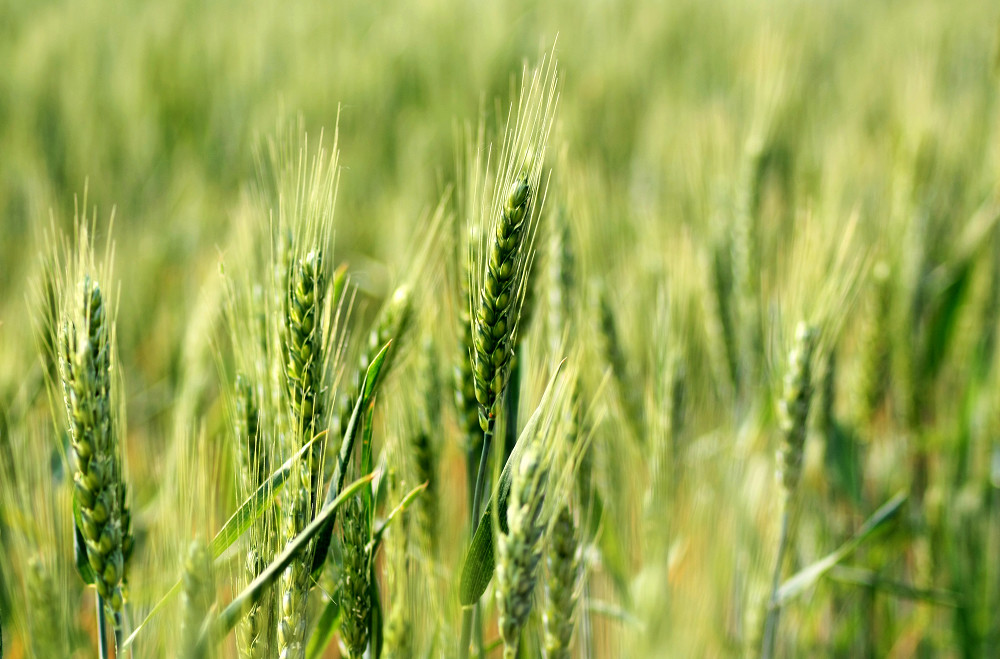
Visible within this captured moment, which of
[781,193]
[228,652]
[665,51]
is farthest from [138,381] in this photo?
[665,51]

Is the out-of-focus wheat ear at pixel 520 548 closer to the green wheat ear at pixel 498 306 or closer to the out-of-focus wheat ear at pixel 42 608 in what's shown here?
the green wheat ear at pixel 498 306

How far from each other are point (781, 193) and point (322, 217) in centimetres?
150

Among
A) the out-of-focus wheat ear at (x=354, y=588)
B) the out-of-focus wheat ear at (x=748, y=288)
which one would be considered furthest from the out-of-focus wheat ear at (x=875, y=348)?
the out-of-focus wheat ear at (x=354, y=588)

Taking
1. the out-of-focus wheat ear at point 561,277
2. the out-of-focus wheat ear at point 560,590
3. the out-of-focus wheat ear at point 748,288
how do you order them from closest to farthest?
the out-of-focus wheat ear at point 560,590 → the out-of-focus wheat ear at point 561,277 → the out-of-focus wheat ear at point 748,288

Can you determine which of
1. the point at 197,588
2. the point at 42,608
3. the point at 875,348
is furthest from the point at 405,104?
the point at 197,588

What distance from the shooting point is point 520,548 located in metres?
0.53

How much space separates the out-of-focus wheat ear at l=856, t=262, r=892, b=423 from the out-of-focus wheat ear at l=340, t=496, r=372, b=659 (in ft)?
2.79

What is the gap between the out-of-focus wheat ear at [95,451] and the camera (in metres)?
0.53

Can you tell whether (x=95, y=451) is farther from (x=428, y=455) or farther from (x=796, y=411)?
(x=796, y=411)

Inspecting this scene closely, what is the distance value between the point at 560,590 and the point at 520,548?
100 millimetres

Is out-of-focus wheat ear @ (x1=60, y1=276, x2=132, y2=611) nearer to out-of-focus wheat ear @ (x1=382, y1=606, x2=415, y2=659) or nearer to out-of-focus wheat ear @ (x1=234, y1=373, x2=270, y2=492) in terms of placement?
out-of-focus wheat ear @ (x1=234, y1=373, x2=270, y2=492)

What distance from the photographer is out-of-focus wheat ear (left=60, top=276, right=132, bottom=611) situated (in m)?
0.53

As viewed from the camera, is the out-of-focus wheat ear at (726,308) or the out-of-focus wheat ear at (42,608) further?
the out-of-focus wheat ear at (726,308)

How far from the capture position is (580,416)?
2.45ft
